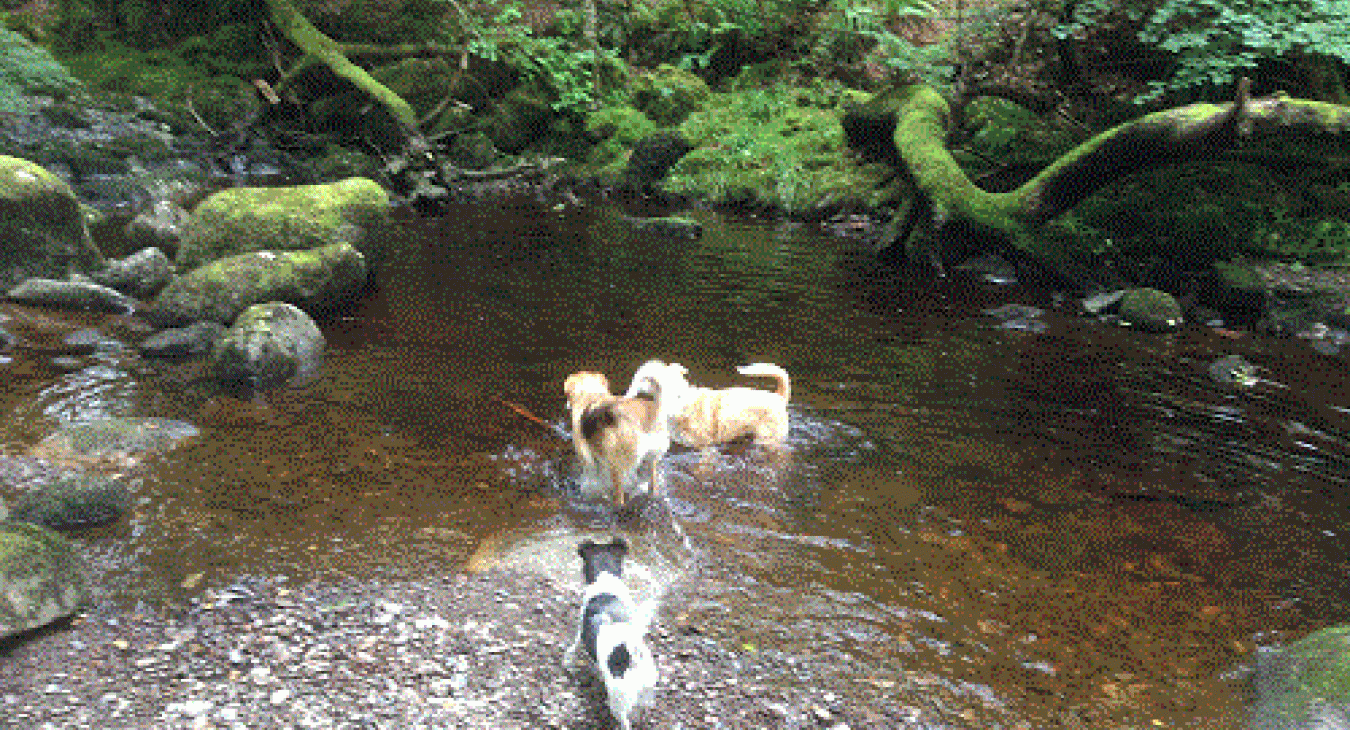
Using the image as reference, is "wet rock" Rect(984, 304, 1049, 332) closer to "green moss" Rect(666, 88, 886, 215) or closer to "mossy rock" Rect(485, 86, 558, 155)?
"green moss" Rect(666, 88, 886, 215)

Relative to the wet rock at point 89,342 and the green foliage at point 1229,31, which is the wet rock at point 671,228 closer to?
the green foliage at point 1229,31

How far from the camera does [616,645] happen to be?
3.56 metres

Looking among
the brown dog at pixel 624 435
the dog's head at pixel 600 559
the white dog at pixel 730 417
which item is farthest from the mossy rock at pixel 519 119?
the dog's head at pixel 600 559

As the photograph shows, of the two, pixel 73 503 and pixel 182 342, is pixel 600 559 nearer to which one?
pixel 73 503

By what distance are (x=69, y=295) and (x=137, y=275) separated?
35.1 inches

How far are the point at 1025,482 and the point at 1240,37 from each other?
859 cm

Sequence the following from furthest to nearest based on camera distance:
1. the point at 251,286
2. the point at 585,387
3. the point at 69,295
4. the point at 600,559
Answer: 1. the point at 69,295
2. the point at 251,286
3. the point at 585,387
4. the point at 600,559

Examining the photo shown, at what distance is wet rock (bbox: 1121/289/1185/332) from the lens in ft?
36.2

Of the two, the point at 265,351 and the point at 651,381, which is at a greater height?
the point at 651,381

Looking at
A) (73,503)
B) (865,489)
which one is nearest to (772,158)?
(865,489)

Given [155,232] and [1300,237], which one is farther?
[1300,237]

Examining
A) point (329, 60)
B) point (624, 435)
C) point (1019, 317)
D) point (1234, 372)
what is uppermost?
point (329, 60)

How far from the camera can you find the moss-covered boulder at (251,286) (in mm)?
8664

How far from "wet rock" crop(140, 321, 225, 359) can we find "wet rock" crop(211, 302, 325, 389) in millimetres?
249
